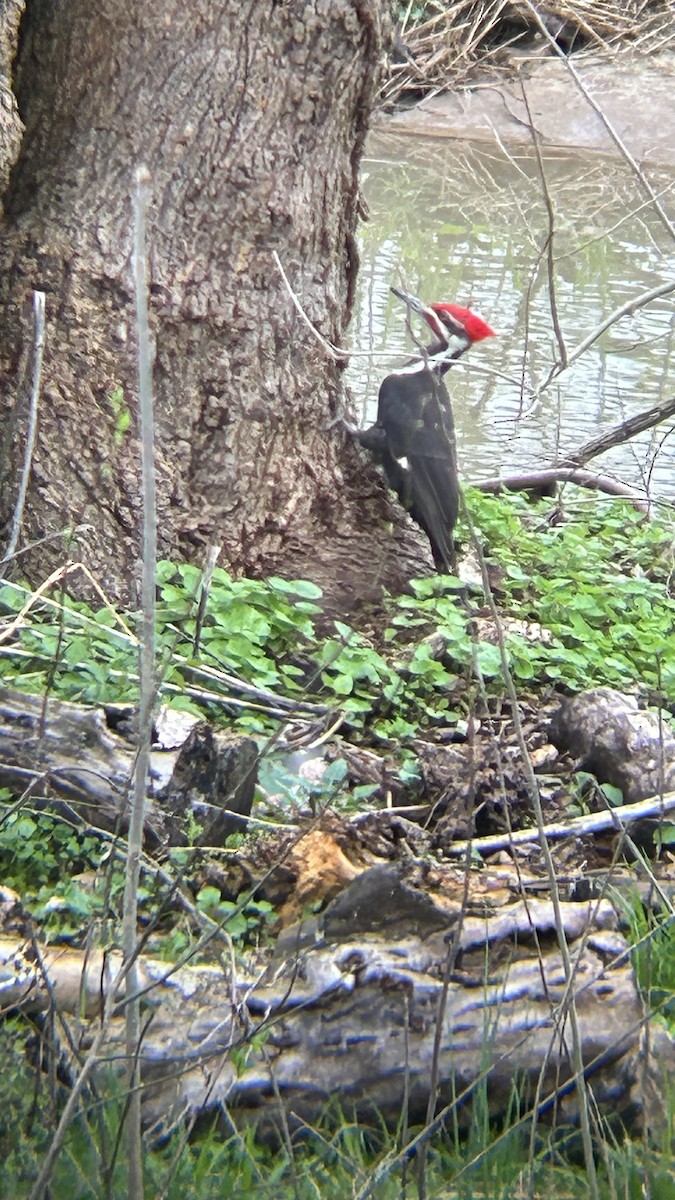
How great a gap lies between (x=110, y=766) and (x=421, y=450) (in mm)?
1861

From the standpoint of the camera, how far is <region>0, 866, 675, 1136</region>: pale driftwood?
1.96m

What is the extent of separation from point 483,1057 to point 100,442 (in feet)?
6.65

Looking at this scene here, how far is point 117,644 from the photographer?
305 cm

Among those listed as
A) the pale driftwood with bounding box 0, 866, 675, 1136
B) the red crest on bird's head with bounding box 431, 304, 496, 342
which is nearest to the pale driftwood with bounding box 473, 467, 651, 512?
the red crest on bird's head with bounding box 431, 304, 496, 342

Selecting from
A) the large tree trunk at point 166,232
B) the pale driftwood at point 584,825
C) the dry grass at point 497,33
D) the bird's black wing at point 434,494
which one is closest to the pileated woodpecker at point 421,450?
the bird's black wing at point 434,494

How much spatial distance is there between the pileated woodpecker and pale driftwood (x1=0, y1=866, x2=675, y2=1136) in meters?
1.93

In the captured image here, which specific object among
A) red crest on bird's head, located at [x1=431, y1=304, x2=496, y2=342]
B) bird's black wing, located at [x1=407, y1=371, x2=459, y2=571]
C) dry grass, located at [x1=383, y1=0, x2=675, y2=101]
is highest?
dry grass, located at [x1=383, y1=0, x2=675, y2=101]

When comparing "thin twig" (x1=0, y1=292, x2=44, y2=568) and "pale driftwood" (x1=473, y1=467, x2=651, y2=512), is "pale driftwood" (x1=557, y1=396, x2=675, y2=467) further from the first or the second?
"thin twig" (x1=0, y1=292, x2=44, y2=568)

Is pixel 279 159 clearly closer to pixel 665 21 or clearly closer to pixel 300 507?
pixel 300 507

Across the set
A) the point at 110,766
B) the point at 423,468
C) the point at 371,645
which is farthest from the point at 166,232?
the point at 110,766

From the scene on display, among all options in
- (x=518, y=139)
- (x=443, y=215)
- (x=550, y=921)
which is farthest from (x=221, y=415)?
(x=518, y=139)

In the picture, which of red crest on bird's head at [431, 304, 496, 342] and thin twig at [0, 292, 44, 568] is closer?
thin twig at [0, 292, 44, 568]

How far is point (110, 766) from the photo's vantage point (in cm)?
256

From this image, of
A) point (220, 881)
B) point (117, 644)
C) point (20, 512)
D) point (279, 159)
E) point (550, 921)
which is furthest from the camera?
point (279, 159)
